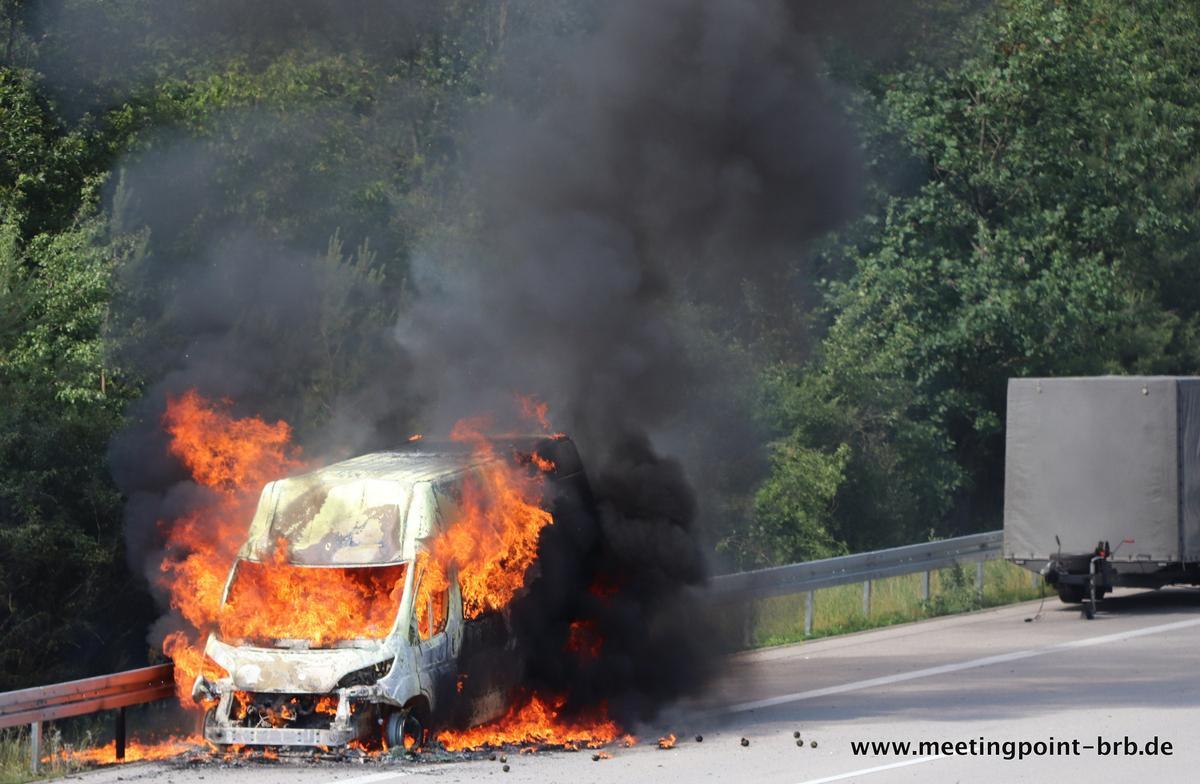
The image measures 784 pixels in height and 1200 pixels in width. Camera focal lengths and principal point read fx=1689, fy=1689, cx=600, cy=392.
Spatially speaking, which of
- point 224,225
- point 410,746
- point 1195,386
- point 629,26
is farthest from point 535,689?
point 224,225

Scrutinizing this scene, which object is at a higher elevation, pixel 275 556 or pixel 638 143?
pixel 638 143

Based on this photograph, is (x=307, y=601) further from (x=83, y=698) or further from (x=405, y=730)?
(x=83, y=698)

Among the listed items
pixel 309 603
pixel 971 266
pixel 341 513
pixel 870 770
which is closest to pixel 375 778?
pixel 309 603

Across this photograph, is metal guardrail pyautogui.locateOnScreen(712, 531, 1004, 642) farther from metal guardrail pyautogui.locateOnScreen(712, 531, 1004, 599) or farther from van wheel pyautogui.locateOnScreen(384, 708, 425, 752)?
van wheel pyautogui.locateOnScreen(384, 708, 425, 752)

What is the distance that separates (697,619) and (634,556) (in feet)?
4.03

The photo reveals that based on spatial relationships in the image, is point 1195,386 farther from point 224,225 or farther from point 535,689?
point 224,225

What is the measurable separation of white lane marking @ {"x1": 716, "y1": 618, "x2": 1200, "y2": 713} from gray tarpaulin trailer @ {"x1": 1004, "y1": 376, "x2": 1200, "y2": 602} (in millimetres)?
1042

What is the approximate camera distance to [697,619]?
1494cm

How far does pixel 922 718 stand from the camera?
44.7ft

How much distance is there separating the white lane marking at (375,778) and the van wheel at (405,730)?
0.28 meters

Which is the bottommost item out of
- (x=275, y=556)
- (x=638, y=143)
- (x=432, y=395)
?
(x=275, y=556)

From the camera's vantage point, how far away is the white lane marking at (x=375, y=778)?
11109 millimetres

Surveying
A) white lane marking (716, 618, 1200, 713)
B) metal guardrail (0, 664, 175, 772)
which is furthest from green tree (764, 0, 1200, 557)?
metal guardrail (0, 664, 175, 772)

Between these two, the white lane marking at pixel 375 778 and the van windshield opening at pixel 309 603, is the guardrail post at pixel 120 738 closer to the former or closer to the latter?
the van windshield opening at pixel 309 603
